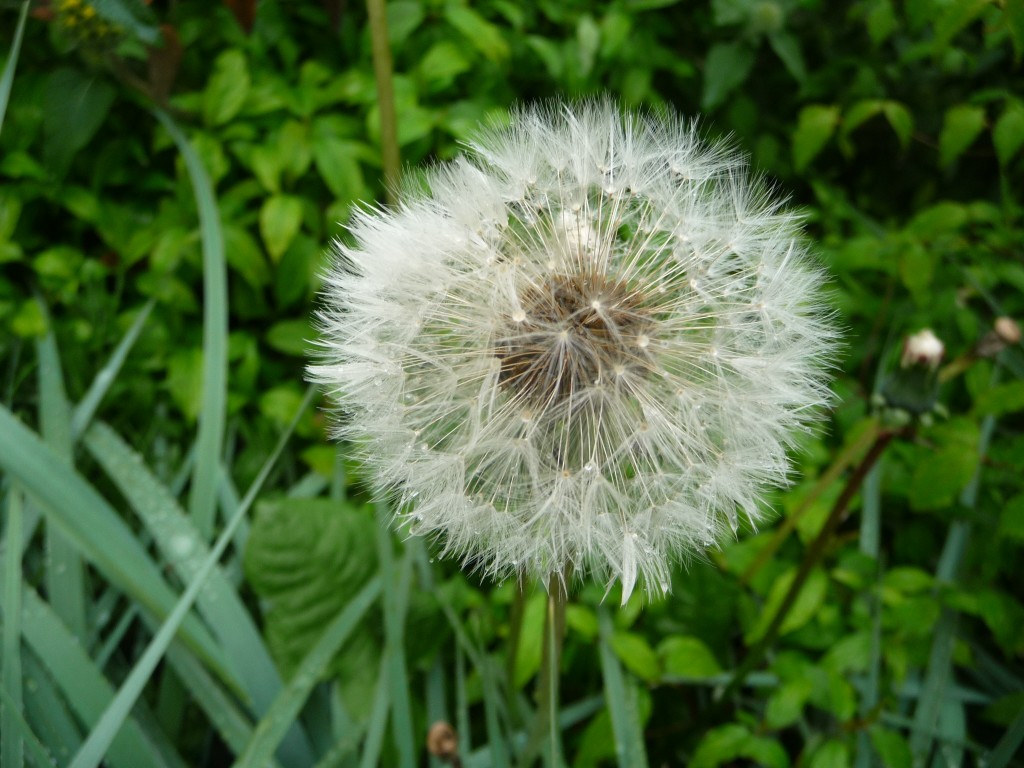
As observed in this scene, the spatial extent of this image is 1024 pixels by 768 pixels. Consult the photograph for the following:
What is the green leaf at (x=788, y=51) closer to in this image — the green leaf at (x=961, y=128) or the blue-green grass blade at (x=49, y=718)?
the green leaf at (x=961, y=128)

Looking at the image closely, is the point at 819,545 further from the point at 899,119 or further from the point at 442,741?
the point at 899,119

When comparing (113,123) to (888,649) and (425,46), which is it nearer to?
(425,46)

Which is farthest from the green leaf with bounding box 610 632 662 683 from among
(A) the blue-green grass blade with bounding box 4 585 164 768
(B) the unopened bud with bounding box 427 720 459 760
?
(A) the blue-green grass blade with bounding box 4 585 164 768

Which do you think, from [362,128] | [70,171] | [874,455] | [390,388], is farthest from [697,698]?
[70,171]

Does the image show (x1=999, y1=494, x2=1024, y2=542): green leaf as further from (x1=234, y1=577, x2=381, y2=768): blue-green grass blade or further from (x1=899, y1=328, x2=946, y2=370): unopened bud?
(x1=234, y1=577, x2=381, y2=768): blue-green grass blade

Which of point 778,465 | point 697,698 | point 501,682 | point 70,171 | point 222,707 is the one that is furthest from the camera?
point 70,171

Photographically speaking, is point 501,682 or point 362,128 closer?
point 501,682

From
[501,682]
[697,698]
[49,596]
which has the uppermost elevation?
[49,596]

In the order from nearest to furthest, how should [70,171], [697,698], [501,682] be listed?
[501,682] < [697,698] < [70,171]
